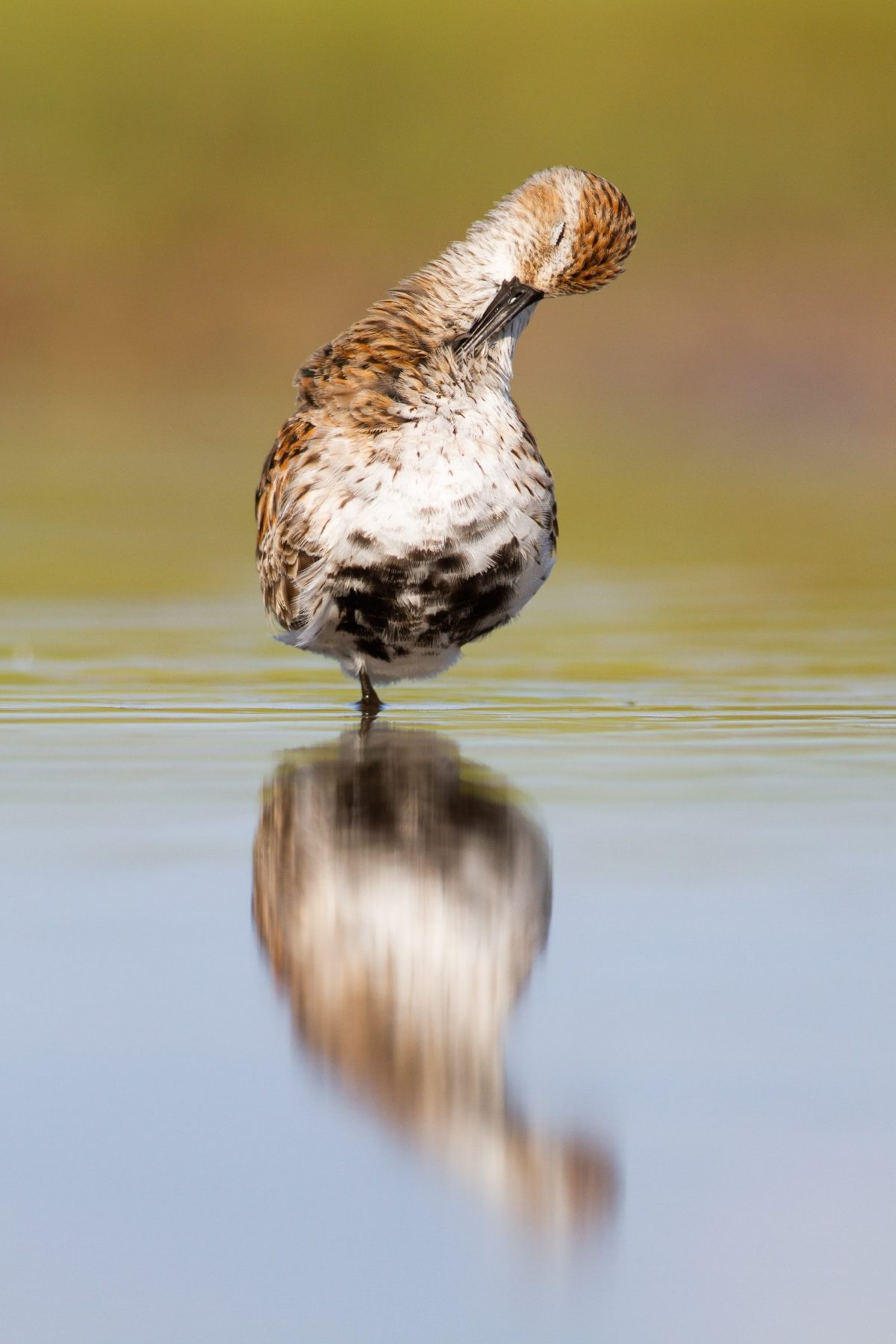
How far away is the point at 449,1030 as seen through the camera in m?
4.10

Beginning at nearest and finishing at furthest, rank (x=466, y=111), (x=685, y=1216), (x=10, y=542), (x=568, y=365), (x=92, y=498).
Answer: (x=685, y=1216), (x=10, y=542), (x=92, y=498), (x=568, y=365), (x=466, y=111)

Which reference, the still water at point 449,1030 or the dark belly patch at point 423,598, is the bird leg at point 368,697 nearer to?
the dark belly patch at point 423,598

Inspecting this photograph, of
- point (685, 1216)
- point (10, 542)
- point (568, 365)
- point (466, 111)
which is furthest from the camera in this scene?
point (466, 111)

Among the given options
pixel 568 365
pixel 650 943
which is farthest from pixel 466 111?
pixel 650 943

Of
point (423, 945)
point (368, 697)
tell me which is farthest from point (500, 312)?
point (423, 945)

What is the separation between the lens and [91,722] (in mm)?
7707

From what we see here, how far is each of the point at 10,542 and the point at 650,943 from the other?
9586mm

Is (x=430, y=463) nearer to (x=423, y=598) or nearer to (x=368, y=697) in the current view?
(x=423, y=598)

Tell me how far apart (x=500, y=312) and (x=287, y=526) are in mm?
985

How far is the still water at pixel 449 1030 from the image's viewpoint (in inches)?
125

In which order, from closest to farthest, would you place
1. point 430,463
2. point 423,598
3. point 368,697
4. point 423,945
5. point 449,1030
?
point 449,1030, point 423,945, point 430,463, point 423,598, point 368,697

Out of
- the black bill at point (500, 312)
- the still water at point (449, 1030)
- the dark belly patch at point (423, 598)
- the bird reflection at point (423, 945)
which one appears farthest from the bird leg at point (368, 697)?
the bird reflection at point (423, 945)

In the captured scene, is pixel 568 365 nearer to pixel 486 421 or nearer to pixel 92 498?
pixel 92 498

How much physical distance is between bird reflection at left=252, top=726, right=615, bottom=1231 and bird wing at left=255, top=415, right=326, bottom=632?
1054mm
